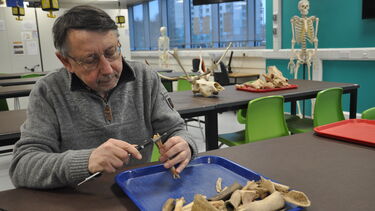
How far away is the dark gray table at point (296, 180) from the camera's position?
830mm

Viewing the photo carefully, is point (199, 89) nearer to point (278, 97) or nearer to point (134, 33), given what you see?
point (278, 97)

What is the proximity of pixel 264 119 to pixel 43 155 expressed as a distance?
5.59 ft

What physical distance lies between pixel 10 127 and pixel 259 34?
5.09 meters

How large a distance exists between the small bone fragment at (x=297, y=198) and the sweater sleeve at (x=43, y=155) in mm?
539

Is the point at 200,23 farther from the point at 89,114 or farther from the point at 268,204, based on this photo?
the point at 268,204

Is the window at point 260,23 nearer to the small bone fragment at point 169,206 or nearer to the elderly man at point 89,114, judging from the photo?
the elderly man at point 89,114

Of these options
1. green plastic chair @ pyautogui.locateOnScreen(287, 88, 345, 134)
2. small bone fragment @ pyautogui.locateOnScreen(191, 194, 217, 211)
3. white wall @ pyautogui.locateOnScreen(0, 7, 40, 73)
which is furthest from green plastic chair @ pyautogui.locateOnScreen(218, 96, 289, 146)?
white wall @ pyautogui.locateOnScreen(0, 7, 40, 73)

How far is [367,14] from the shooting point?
398 centimetres

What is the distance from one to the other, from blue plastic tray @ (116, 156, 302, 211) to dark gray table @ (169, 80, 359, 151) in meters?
1.06

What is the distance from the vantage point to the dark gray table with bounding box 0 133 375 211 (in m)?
0.83

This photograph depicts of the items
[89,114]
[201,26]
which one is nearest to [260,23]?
[201,26]

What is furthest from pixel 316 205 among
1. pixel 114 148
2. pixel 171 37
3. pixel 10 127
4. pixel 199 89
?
pixel 171 37

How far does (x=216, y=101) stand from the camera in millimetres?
2387

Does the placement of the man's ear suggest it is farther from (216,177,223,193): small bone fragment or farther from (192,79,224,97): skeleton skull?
(192,79,224,97): skeleton skull
